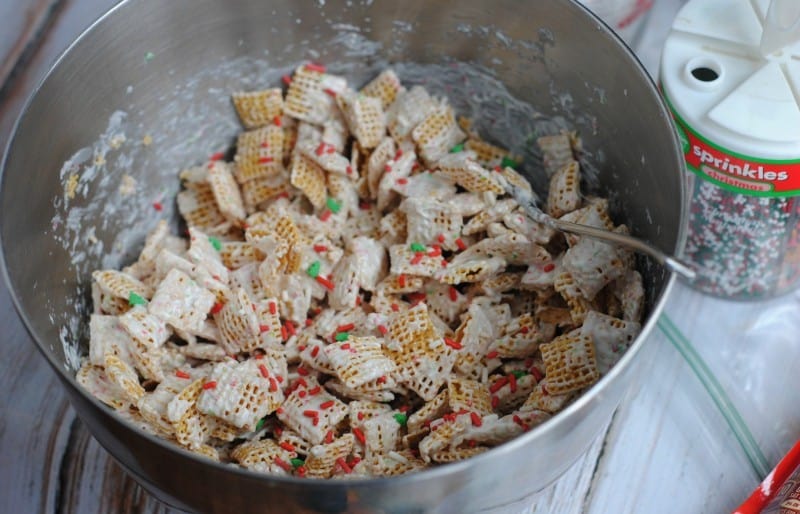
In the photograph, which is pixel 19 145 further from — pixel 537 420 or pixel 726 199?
pixel 726 199

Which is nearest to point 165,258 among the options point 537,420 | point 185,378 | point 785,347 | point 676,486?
point 185,378

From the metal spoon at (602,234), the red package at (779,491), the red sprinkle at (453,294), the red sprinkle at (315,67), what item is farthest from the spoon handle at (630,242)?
the red sprinkle at (315,67)

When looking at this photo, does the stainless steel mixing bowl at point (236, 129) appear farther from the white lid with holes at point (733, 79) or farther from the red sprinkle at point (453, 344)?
the red sprinkle at point (453, 344)

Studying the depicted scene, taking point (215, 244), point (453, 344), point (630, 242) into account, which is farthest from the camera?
point (215, 244)

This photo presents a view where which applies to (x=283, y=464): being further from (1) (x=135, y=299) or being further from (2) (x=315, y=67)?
(2) (x=315, y=67)

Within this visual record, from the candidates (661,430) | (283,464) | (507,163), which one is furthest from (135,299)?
(661,430)

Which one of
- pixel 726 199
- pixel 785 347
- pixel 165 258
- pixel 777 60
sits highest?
pixel 165 258
